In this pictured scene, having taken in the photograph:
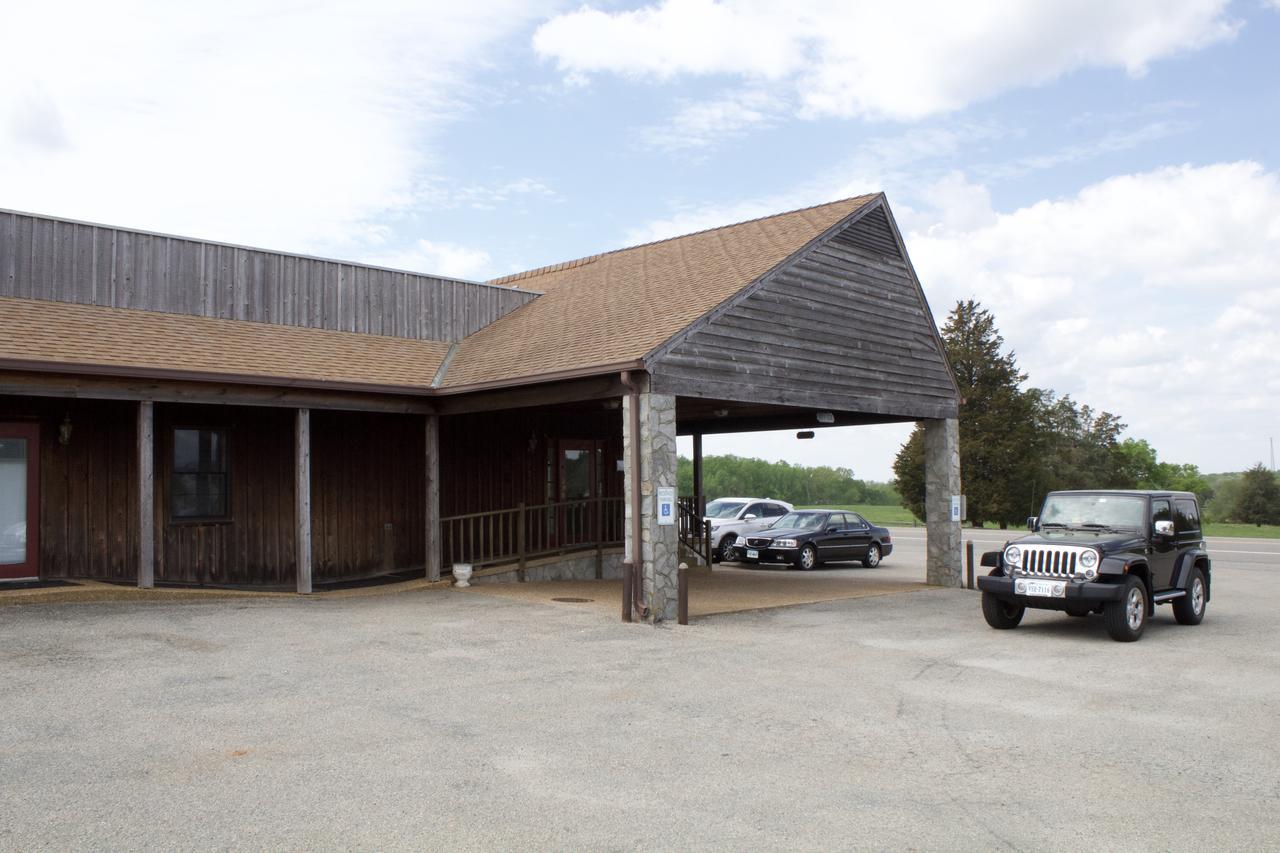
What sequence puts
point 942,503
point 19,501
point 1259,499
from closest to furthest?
point 19,501, point 942,503, point 1259,499

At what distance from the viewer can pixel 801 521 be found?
2291 cm

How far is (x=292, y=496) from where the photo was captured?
1644 centimetres

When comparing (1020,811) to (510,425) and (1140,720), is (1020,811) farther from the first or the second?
(510,425)

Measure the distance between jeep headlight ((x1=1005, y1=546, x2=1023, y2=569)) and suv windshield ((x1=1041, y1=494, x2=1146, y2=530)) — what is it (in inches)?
44.5

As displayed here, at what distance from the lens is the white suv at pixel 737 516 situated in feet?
77.2

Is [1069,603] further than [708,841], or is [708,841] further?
[1069,603]

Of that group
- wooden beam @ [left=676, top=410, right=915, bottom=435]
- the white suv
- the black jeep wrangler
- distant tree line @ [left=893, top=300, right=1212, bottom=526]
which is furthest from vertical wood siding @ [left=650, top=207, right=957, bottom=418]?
distant tree line @ [left=893, top=300, right=1212, bottom=526]

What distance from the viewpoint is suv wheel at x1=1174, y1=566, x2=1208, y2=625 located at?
13.0 meters

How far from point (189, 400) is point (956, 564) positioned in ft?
42.2

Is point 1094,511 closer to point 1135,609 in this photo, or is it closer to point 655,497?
point 1135,609

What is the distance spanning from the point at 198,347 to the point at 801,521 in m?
13.4

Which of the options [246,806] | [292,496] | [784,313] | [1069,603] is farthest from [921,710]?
[292,496]

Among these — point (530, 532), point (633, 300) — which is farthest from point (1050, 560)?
point (530, 532)

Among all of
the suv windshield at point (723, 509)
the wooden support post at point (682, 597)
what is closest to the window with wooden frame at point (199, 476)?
the wooden support post at point (682, 597)
